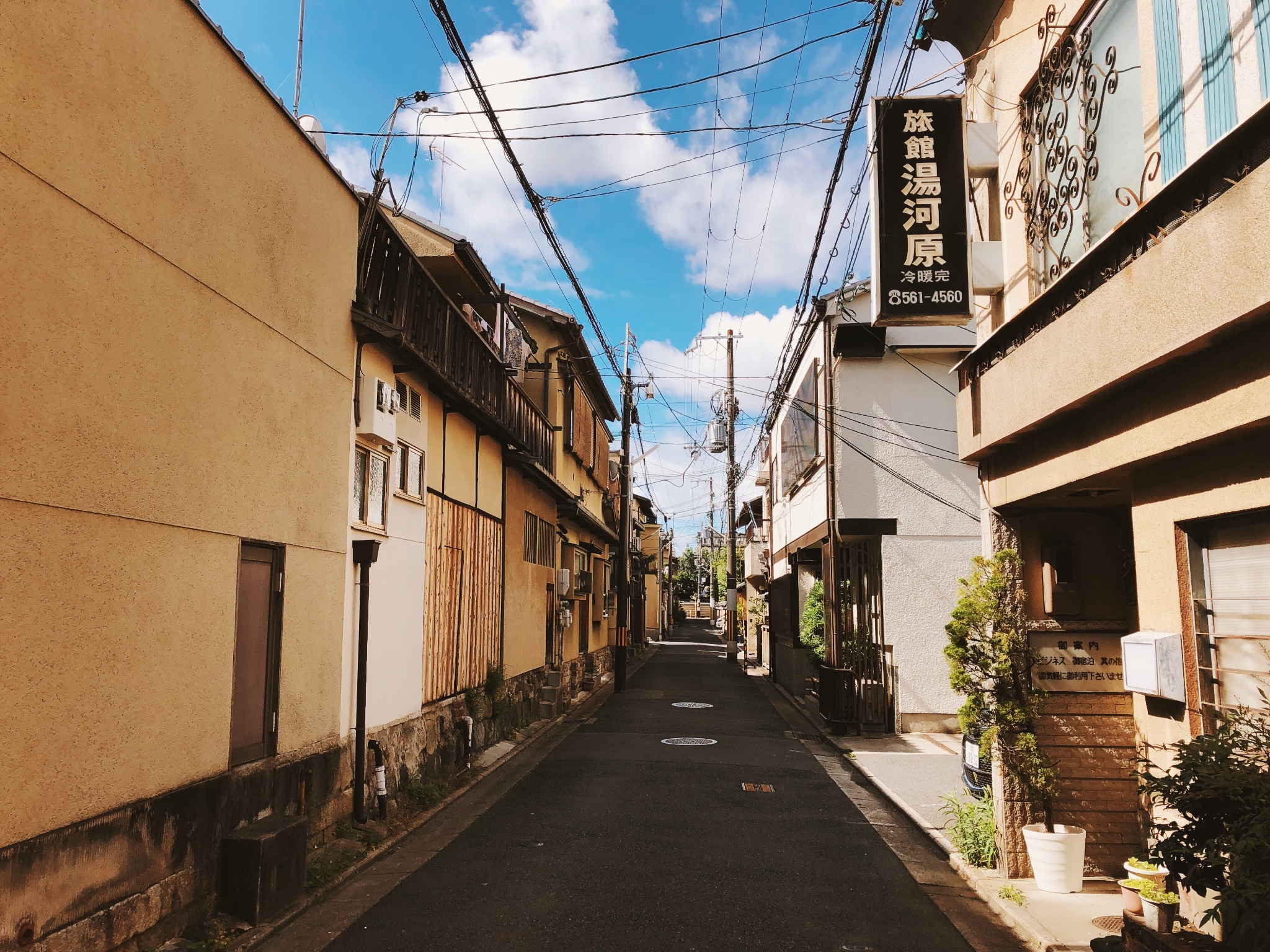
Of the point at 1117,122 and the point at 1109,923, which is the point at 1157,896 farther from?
the point at 1117,122

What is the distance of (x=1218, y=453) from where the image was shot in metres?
5.29

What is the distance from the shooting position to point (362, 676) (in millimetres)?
8891

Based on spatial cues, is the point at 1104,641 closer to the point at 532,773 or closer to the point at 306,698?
the point at 306,698

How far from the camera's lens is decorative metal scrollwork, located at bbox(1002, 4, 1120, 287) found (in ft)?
21.9

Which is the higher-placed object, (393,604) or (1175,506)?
(1175,506)

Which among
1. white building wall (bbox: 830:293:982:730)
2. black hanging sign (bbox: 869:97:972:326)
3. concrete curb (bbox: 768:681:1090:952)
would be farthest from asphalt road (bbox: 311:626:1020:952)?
black hanging sign (bbox: 869:97:972:326)

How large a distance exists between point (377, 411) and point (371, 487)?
861 mm

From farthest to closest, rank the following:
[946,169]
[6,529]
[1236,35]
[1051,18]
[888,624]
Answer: [888,624], [946,169], [1051,18], [1236,35], [6,529]

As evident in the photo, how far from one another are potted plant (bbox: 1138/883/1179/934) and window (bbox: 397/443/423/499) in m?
8.17

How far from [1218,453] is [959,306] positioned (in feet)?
10.3

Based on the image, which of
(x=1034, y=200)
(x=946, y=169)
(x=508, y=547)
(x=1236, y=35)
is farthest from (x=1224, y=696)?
(x=508, y=547)

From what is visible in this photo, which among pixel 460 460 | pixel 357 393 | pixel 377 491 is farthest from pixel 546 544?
pixel 357 393

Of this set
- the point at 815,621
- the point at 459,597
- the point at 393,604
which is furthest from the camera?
the point at 815,621

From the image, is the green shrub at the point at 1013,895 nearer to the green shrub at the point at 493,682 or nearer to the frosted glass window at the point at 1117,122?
the frosted glass window at the point at 1117,122
